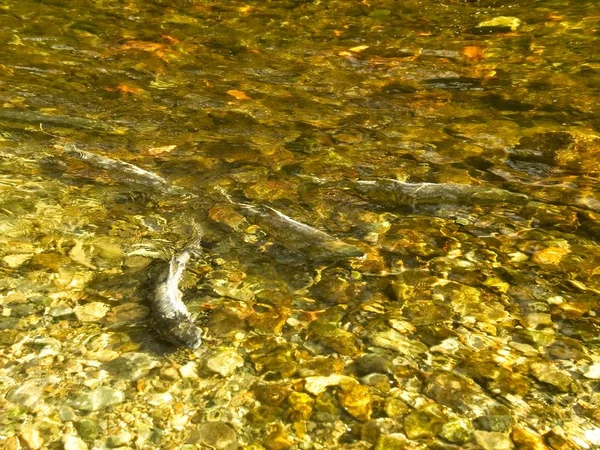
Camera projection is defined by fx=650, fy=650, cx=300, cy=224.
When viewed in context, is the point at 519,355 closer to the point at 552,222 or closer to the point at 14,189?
the point at 552,222

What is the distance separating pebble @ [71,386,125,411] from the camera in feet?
9.94

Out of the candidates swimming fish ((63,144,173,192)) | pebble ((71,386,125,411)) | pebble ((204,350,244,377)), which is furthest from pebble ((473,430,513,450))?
swimming fish ((63,144,173,192))

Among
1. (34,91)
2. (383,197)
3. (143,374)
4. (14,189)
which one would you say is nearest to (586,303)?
(383,197)

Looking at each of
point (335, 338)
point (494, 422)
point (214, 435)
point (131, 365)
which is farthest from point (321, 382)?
point (131, 365)

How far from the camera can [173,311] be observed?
11.8ft

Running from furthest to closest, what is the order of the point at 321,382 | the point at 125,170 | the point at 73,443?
the point at 125,170, the point at 321,382, the point at 73,443

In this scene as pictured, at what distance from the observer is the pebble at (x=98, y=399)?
303 cm

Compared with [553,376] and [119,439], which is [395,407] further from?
[119,439]

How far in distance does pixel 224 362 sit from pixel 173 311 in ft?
1.47

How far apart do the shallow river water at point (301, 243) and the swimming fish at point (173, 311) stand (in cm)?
6

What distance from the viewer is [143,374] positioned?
3.24 m

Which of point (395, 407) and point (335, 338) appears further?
point (335, 338)


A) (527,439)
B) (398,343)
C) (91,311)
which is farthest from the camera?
(91,311)

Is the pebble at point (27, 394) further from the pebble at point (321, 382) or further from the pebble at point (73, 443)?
the pebble at point (321, 382)
